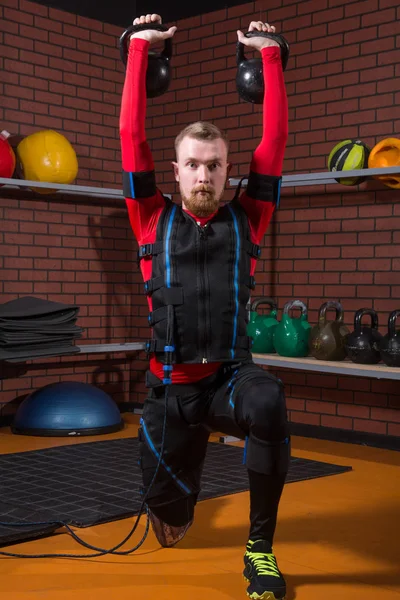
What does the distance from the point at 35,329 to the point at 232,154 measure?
2175mm

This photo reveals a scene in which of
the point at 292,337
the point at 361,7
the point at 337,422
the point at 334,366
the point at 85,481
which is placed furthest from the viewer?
the point at 337,422

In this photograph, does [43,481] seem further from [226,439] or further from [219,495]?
[226,439]

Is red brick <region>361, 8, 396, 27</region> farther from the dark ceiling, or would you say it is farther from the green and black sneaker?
the green and black sneaker

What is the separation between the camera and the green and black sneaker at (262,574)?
2761 millimetres

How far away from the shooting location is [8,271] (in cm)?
653

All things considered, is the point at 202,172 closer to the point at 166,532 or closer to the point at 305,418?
the point at 166,532

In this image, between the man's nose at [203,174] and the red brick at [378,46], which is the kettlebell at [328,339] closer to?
the red brick at [378,46]

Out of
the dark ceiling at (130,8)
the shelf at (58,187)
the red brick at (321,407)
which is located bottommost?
the red brick at (321,407)

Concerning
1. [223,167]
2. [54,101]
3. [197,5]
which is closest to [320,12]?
[197,5]

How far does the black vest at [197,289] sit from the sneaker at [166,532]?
28.3 inches

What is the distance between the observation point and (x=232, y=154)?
6828 mm

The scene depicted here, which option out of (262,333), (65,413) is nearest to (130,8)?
(262,333)

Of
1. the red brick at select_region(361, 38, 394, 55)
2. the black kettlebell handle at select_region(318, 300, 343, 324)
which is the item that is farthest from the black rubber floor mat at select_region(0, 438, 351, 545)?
the red brick at select_region(361, 38, 394, 55)

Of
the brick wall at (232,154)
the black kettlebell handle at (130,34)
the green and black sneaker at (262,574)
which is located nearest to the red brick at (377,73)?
the brick wall at (232,154)
